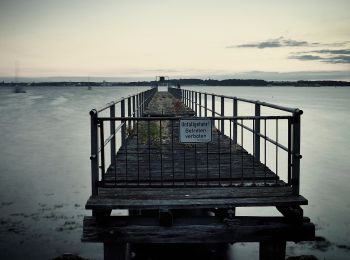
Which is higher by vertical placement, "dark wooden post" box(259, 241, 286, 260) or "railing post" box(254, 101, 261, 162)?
"railing post" box(254, 101, 261, 162)

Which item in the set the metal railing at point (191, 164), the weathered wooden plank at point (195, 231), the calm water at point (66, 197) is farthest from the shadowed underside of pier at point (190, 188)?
the calm water at point (66, 197)

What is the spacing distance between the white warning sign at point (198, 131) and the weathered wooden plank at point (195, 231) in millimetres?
1229

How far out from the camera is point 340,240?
438 inches

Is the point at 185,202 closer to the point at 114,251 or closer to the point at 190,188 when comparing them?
the point at 190,188

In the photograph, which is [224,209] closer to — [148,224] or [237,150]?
[148,224]

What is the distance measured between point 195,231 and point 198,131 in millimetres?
1465

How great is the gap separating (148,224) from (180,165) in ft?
7.35

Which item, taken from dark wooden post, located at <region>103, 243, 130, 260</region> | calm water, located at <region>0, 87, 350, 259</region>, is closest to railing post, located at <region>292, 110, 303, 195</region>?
dark wooden post, located at <region>103, 243, 130, 260</region>

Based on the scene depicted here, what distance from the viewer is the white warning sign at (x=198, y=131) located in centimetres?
579

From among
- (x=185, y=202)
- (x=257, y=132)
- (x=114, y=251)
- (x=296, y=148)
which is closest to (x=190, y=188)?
(x=185, y=202)

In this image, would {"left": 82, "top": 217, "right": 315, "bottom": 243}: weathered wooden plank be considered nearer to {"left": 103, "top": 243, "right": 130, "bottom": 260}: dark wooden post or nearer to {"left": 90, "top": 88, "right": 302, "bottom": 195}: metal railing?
{"left": 103, "top": 243, "right": 130, "bottom": 260}: dark wooden post

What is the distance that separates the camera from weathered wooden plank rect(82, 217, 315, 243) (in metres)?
5.54

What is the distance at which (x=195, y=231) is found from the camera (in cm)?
559

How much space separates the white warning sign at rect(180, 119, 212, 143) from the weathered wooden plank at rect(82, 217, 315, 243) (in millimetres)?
1229
